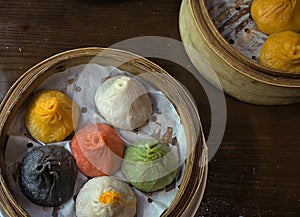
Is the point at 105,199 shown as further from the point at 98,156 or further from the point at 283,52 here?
the point at 283,52

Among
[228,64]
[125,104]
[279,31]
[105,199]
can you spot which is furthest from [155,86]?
[279,31]

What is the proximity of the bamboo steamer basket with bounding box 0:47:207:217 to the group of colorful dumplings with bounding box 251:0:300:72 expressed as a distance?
305 mm

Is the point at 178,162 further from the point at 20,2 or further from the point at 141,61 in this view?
the point at 20,2

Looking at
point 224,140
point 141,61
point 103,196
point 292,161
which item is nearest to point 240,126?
point 224,140

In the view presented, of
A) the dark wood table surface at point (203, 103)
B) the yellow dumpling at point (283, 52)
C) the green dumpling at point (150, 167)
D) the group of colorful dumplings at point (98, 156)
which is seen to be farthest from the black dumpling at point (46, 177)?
the yellow dumpling at point (283, 52)

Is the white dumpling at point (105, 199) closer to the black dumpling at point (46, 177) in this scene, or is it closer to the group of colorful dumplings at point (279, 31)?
the black dumpling at point (46, 177)

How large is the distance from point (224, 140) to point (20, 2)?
0.80 m

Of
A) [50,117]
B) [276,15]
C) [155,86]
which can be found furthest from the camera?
[276,15]

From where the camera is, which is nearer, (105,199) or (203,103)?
(105,199)

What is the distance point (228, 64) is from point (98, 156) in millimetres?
451

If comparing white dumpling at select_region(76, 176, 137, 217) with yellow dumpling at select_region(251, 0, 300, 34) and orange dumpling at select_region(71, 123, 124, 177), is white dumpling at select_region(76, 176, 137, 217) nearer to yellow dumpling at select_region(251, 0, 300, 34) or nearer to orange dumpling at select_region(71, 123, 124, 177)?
orange dumpling at select_region(71, 123, 124, 177)

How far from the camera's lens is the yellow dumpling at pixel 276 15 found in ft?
5.25

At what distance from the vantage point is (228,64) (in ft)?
4.69

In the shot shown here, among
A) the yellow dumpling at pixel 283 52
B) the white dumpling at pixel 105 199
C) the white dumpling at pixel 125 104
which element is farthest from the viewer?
the yellow dumpling at pixel 283 52
